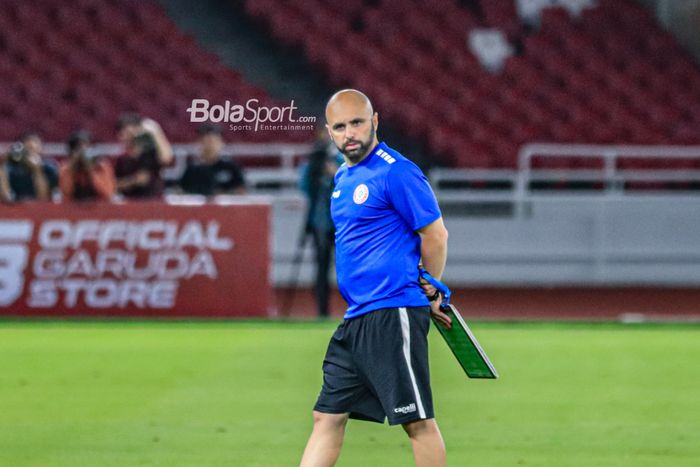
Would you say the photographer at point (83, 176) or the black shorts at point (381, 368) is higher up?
the photographer at point (83, 176)

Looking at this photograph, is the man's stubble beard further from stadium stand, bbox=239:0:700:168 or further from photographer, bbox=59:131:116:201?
stadium stand, bbox=239:0:700:168

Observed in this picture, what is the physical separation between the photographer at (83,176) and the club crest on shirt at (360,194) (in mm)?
11105

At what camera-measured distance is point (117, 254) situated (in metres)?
16.9

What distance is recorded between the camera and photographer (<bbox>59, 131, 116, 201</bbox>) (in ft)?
55.2

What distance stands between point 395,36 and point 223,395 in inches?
646

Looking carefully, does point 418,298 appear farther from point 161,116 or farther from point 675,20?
point 675,20

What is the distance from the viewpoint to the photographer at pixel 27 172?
1792 cm

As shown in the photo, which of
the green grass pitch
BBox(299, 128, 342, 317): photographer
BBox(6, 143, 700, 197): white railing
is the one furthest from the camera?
BBox(6, 143, 700, 197): white railing

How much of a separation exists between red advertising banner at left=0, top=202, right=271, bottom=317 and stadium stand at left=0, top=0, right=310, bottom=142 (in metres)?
7.17

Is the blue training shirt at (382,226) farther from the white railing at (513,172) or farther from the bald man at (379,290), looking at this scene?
the white railing at (513,172)

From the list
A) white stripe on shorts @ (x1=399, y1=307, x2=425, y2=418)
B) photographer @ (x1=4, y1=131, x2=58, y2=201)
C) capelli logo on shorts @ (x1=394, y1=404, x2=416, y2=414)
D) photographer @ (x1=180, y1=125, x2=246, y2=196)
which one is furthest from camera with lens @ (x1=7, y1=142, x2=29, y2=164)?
capelli logo on shorts @ (x1=394, y1=404, x2=416, y2=414)

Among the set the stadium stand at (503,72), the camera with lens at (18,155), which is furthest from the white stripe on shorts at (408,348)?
→ the stadium stand at (503,72)

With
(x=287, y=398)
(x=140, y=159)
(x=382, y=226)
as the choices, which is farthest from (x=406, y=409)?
(x=140, y=159)

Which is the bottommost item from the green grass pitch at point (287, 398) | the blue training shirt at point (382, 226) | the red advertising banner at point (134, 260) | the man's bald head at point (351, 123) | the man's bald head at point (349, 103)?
the green grass pitch at point (287, 398)
